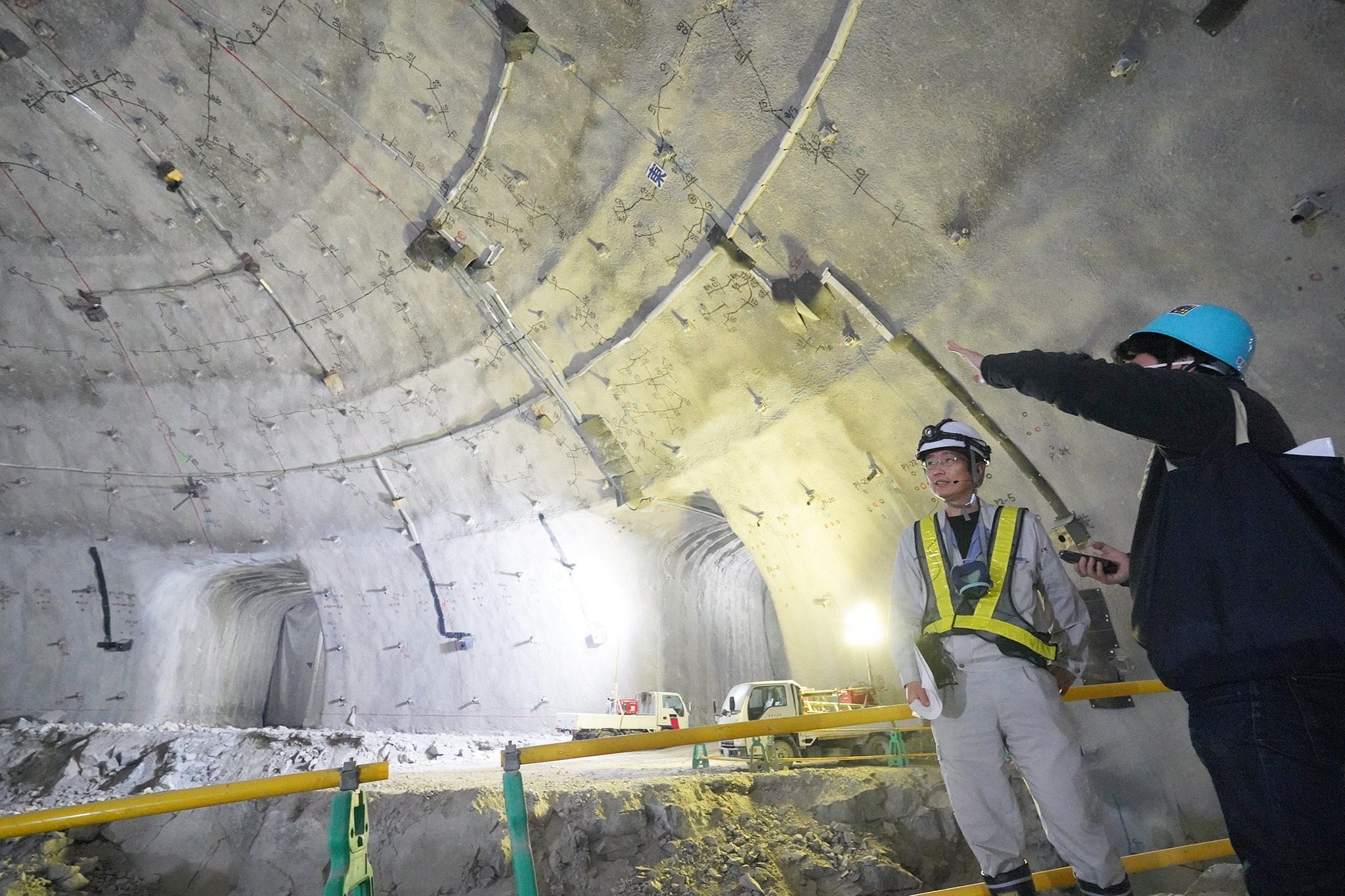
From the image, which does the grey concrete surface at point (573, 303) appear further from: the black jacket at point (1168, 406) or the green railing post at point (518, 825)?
the green railing post at point (518, 825)

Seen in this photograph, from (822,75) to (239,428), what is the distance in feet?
22.2

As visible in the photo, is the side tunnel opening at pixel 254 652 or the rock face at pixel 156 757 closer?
the rock face at pixel 156 757

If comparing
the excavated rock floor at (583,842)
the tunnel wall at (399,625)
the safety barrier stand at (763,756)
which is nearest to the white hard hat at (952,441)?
the excavated rock floor at (583,842)

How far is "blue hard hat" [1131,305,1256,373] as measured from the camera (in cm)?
170

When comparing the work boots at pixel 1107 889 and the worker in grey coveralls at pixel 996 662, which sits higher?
the worker in grey coveralls at pixel 996 662

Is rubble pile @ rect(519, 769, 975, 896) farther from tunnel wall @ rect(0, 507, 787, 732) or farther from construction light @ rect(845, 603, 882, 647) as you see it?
tunnel wall @ rect(0, 507, 787, 732)

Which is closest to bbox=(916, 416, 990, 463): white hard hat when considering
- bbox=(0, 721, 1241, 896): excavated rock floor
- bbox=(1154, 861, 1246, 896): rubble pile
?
bbox=(1154, 861, 1246, 896): rubble pile

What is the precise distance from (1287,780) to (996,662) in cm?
104

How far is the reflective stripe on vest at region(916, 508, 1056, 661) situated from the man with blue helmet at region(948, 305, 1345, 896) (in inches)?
28.4

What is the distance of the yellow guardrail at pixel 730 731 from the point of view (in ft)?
7.01

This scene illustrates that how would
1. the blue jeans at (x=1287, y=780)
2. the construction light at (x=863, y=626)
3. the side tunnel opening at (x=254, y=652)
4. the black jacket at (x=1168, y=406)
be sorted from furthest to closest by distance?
the side tunnel opening at (x=254, y=652)
the construction light at (x=863, y=626)
the black jacket at (x=1168, y=406)
the blue jeans at (x=1287, y=780)

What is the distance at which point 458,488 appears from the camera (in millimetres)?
7445

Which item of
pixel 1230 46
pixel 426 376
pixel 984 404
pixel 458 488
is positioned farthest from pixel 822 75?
pixel 458 488

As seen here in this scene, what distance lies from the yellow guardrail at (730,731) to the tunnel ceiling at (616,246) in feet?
4.28
